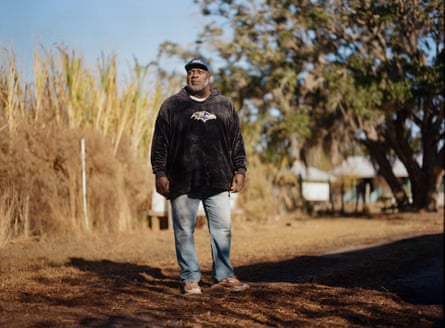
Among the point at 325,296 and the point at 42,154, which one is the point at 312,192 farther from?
the point at 325,296

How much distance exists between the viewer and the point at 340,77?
61.1 ft

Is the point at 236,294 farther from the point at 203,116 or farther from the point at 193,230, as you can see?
the point at 203,116

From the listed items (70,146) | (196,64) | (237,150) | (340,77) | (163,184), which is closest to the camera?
(163,184)

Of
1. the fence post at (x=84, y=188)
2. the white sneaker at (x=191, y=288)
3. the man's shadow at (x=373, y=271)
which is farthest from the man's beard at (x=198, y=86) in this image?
the fence post at (x=84, y=188)

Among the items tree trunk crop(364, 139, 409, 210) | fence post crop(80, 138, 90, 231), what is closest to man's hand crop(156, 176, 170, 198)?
fence post crop(80, 138, 90, 231)

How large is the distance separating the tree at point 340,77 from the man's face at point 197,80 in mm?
12216

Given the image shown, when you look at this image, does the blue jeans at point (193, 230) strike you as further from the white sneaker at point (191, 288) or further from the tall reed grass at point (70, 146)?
the tall reed grass at point (70, 146)

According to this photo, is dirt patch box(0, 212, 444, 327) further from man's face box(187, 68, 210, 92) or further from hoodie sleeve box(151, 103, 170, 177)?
man's face box(187, 68, 210, 92)

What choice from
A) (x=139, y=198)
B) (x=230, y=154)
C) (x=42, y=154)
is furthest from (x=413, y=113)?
(x=230, y=154)

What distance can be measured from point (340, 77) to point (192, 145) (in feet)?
43.9

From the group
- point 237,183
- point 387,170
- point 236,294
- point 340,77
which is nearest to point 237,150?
point 237,183

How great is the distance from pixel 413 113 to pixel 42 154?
12.7 metres

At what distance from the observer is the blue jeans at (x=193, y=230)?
5930 millimetres

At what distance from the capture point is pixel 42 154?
38.6 ft
